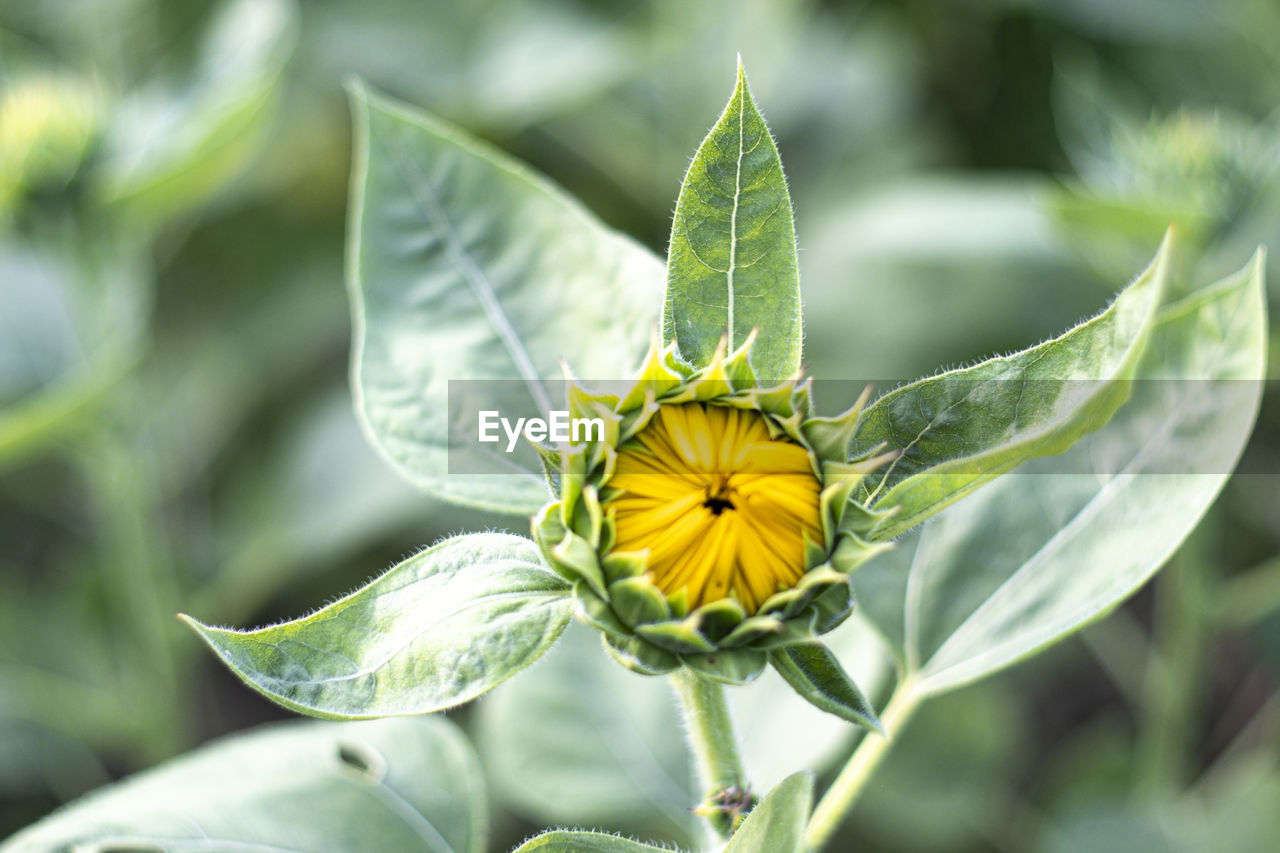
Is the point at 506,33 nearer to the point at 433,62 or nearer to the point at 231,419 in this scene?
the point at 433,62

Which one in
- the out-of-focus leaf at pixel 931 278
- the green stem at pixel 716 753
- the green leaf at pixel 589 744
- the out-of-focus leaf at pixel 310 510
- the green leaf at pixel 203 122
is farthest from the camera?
the out-of-focus leaf at pixel 310 510

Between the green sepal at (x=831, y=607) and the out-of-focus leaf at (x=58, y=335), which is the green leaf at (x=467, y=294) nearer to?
the green sepal at (x=831, y=607)

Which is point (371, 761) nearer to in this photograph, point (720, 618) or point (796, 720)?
point (796, 720)

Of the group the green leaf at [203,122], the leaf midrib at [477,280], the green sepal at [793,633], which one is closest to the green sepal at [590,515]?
the green sepal at [793,633]

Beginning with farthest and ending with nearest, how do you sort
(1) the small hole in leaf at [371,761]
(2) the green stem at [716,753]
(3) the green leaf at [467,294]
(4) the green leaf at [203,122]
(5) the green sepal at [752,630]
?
(4) the green leaf at [203,122] < (1) the small hole in leaf at [371,761] < (3) the green leaf at [467,294] < (2) the green stem at [716,753] < (5) the green sepal at [752,630]

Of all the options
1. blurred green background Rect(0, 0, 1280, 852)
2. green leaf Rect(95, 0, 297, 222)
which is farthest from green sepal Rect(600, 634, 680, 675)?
green leaf Rect(95, 0, 297, 222)

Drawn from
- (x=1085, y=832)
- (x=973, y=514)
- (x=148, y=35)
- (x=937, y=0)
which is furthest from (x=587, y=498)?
(x=148, y=35)
